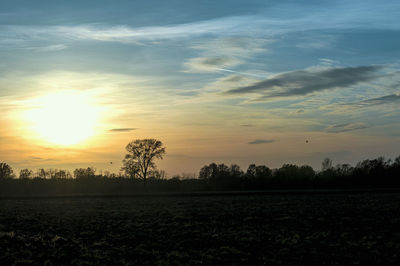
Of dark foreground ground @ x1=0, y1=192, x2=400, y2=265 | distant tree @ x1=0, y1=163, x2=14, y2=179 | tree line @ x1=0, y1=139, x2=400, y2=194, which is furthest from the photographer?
distant tree @ x1=0, y1=163, x2=14, y2=179

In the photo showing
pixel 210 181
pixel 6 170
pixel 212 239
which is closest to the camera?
pixel 212 239

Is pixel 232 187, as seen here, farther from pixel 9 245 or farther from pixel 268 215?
pixel 9 245

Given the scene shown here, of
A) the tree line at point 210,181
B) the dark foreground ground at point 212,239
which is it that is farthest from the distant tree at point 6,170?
the dark foreground ground at point 212,239

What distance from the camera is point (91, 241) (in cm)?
2791

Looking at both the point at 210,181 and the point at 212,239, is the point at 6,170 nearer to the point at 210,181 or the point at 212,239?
the point at 210,181

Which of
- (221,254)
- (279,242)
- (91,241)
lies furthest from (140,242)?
(279,242)

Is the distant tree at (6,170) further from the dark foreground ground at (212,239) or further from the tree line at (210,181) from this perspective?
the dark foreground ground at (212,239)

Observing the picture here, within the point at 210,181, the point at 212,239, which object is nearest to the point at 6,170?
the point at 210,181

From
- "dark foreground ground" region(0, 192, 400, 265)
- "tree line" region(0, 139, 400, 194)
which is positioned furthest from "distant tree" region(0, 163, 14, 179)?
"dark foreground ground" region(0, 192, 400, 265)

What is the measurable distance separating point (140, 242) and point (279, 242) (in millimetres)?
8469

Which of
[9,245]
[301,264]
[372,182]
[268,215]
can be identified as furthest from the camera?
[372,182]

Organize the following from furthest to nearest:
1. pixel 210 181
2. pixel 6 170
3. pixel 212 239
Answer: pixel 6 170, pixel 210 181, pixel 212 239

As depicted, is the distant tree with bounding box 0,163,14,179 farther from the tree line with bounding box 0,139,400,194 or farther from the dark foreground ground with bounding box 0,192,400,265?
the dark foreground ground with bounding box 0,192,400,265

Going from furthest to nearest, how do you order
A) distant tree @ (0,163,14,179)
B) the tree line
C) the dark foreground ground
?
distant tree @ (0,163,14,179)
the tree line
the dark foreground ground
